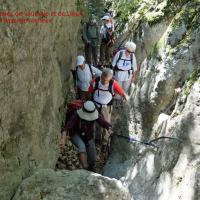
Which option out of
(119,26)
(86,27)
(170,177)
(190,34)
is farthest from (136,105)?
(119,26)

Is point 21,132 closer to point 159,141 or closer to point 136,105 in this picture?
point 159,141

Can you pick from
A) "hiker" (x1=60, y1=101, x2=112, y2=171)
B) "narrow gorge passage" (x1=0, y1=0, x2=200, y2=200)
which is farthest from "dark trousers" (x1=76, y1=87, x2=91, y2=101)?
"hiker" (x1=60, y1=101, x2=112, y2=171)

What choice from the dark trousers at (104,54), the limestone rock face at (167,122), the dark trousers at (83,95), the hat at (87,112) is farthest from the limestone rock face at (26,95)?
the dark trousers at (104,54)

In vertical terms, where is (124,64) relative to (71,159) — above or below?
above

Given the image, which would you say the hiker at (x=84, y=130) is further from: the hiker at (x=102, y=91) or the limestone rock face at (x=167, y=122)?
the hiker at (x=102, y=91)

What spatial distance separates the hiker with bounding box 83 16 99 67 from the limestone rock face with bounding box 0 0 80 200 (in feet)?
19.7

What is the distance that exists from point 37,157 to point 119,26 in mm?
12097

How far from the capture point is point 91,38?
14258mm

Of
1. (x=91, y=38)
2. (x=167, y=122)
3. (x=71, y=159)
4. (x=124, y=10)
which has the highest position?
(x=124, y=10)

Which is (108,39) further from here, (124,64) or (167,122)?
(167,122)

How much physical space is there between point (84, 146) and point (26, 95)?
9.01 ft

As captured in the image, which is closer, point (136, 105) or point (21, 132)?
point (21, 132)

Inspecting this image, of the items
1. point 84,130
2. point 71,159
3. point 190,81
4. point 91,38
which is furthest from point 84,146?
point 91,38

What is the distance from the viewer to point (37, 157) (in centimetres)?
682
